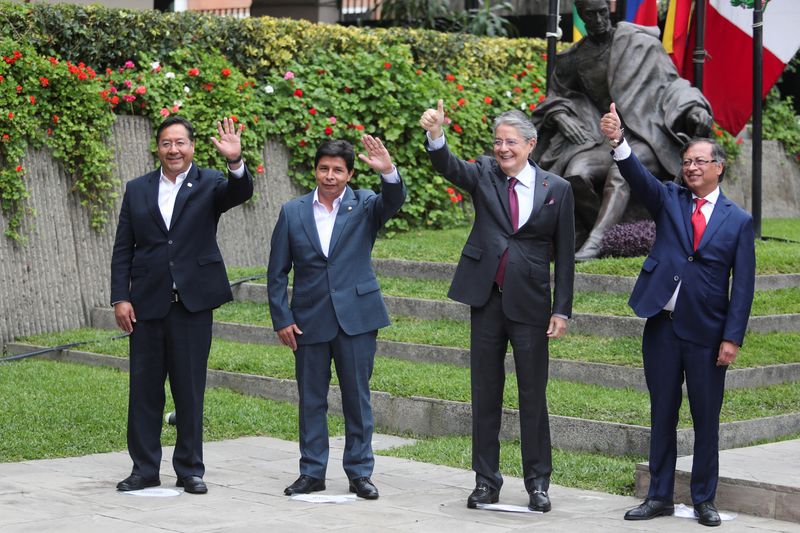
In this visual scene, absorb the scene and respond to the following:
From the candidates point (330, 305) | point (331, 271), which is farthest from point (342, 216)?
point (330, 305)

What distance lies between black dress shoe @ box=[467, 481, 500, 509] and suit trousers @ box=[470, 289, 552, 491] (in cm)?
3

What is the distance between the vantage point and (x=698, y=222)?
6273 mm

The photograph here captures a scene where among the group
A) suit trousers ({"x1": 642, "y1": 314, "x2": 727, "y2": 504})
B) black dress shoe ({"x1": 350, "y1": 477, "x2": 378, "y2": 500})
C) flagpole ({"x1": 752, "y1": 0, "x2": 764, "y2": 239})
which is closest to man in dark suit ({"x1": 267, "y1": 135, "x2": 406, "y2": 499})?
black dress shoe ({"x1": 350, "y1": 477, "x2": 378, "y2": 500})

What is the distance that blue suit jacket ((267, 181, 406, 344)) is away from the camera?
656cm

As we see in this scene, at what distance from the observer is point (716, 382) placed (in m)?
6.18

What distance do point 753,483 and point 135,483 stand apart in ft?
9.80

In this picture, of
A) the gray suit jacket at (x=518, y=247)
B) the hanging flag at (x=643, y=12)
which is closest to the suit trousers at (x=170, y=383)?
the gray suit jacket at (x=518, y=247)

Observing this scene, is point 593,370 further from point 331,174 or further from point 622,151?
point 331,174

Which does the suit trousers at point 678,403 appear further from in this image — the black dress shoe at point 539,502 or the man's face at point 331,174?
the man's face at point 331,174

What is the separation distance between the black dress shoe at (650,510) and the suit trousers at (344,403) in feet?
4.26

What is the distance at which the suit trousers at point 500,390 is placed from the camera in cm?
636

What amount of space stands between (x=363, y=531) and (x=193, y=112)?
7.49 m

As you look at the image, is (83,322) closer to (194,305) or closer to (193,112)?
(193,112)

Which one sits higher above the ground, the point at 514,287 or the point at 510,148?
the point at 510,148
